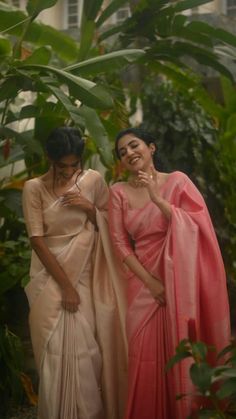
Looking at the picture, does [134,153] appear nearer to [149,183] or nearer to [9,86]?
[149,183]

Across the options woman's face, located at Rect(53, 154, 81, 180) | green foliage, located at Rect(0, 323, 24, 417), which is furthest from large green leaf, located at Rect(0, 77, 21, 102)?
green foliage, located at Rect(0, 323, 24, 417)

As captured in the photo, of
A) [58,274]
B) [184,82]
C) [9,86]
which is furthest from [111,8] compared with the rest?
[58,274]

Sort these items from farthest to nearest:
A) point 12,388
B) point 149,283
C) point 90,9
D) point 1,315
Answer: point 1,315 → point 12,388 → point 90,9 → point 149,283

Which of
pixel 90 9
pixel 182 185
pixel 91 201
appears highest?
pixel 90 9

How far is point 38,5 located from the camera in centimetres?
239

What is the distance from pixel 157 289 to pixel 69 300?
39 centimetres

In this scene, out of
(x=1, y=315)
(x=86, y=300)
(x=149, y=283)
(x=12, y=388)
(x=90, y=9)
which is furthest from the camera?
(x=1, y=315)

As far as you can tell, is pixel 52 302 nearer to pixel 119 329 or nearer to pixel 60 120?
pixel 119 329

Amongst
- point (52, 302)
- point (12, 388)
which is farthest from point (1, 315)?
point (52, 302)

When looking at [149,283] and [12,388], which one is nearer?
[149,283]

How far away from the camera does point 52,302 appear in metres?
2.37

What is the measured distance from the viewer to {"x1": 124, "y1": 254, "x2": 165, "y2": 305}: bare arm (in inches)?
87.2

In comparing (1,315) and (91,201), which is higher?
(91,201)

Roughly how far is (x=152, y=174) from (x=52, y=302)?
68cm
